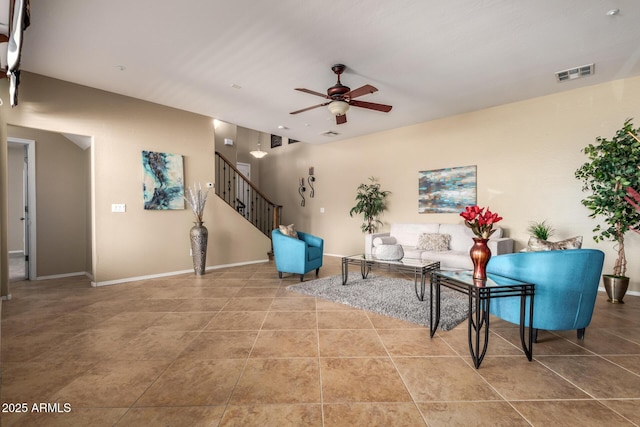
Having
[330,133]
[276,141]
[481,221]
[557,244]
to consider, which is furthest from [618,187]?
[276,141]

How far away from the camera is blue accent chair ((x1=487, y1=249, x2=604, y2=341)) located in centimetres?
213

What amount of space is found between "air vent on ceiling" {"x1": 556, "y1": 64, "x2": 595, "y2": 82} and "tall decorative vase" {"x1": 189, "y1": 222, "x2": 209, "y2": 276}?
224 inches

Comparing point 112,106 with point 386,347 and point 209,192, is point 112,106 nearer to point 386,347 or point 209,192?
point 209,192

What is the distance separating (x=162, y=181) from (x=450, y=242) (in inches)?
201

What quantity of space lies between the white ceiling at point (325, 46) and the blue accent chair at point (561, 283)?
2150 millimetres

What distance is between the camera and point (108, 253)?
4406mm

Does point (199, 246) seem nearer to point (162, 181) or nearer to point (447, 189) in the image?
point (162, 181)

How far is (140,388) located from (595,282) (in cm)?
332

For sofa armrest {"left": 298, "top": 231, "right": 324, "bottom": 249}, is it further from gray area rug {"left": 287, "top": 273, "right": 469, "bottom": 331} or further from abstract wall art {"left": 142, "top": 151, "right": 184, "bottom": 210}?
abstract wall art {"left": 142, "top": 151, "right": 184, "bottom": 210}

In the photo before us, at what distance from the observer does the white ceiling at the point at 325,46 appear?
2.53m

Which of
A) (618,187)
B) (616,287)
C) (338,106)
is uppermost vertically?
(338,106)

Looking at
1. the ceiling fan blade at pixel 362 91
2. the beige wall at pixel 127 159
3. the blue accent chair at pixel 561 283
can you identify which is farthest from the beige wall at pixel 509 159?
the beige wall at pixel 127 159

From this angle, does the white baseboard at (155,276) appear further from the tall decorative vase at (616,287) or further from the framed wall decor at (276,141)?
the tall decorative vase at (616,287)

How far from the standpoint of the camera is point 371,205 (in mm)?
6301
